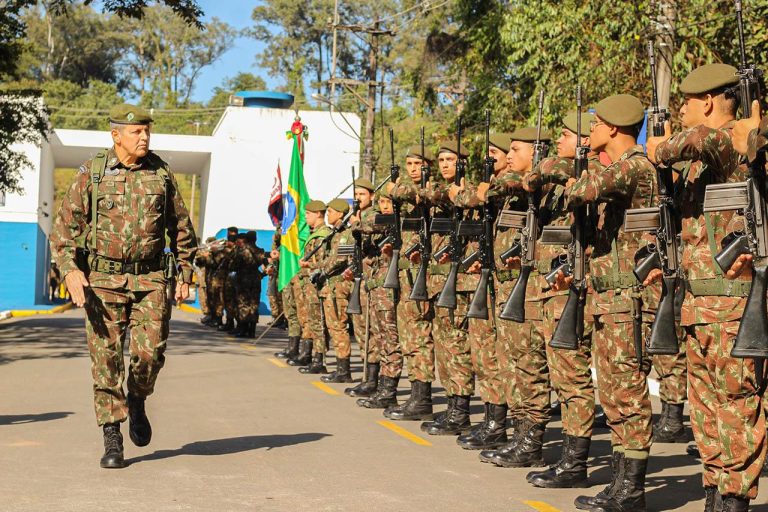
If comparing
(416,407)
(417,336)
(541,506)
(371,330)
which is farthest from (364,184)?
(541,506)

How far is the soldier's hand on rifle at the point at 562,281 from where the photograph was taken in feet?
24.6

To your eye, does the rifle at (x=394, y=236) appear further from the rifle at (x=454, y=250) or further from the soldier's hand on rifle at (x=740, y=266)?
the soldier's hand on rifle at (x=740, y=266)

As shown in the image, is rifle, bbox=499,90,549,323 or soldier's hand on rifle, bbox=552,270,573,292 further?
rifle, bbox=499,90,549,323

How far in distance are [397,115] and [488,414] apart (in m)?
51.6

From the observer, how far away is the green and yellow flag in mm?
17125

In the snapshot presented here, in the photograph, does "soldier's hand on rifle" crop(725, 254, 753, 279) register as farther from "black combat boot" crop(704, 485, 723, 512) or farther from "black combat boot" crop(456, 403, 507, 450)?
"black combat boot" crop(456, 403, 507, 450)

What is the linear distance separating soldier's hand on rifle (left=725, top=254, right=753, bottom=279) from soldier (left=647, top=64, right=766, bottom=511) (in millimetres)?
12

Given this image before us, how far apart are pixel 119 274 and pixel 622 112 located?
11.5 ft

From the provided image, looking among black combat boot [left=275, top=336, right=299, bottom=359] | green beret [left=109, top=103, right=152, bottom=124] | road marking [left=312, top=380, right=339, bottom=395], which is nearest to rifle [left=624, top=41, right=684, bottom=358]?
green beret [left=109, top=103, right=152, bottom=124]

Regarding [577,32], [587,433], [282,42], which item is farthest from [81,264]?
[282,42]

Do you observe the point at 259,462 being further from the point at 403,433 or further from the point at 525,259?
the point at 525,259

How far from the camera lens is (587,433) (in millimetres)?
7605

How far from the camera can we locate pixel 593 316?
721cm

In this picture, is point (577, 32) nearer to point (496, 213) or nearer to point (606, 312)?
point (496, 213)
